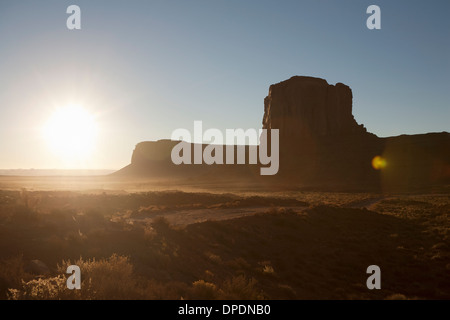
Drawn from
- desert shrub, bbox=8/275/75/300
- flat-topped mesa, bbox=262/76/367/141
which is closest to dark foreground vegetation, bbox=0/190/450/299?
desert shrub, bbox=8/275/75/300

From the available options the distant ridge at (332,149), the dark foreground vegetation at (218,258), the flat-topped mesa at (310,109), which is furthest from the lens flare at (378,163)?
the dark foreground vegetation at (218,258)

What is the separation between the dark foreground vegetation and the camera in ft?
25.5

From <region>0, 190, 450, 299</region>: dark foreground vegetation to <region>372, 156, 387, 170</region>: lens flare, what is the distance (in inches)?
2316

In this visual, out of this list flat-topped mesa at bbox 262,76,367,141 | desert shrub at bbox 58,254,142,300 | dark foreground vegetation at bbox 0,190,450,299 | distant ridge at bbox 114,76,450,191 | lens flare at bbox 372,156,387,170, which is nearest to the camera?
desert shrub at bbox 58,254,142,300

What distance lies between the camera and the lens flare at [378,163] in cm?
7525

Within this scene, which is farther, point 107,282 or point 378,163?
point 378,163

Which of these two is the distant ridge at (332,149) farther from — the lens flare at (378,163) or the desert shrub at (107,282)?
the desert shrub at (107,282)

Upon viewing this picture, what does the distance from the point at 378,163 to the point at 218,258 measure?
75.7m

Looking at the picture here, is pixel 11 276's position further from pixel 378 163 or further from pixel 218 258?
pixel 378 163

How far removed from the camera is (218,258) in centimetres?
1273

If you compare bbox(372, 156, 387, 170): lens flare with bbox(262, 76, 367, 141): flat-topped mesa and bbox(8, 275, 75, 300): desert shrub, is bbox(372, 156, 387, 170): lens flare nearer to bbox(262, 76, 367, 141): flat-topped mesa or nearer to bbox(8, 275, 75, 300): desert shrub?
bbox(262, 76, 367, 141): flat-topped mesa

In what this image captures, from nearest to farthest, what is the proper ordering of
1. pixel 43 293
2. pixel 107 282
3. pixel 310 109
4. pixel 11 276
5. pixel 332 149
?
1. pixel 43 293
2. pixel 107 282
3. pixel 11 276
4. pixel 332 149
5. pixel 310 109

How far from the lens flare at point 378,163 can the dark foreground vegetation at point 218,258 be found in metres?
58.8

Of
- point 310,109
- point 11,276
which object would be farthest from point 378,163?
point 11,276
